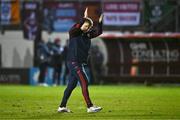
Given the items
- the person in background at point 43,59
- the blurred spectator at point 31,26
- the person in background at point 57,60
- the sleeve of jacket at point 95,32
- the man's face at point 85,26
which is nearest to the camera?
the man's face at point 85,26

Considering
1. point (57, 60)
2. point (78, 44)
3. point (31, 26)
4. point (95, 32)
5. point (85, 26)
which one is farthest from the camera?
point (31, 26)

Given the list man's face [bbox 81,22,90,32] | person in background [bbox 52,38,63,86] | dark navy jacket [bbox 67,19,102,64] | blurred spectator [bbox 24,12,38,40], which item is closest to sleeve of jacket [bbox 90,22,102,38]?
dark navy jacket [bbox 67,19,102,64]

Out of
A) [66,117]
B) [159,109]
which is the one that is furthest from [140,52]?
[66,117]

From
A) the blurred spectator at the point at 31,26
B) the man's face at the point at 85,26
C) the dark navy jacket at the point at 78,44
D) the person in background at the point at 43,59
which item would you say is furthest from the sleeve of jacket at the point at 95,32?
the blurred spectator at the point at 31,26

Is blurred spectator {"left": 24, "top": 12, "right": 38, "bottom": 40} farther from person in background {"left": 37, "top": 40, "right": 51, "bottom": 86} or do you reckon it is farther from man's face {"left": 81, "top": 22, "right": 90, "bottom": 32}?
man's face {"left": 81, "top": 22, "right": 90, "bottom": 32}

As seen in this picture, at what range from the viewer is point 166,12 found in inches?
1427

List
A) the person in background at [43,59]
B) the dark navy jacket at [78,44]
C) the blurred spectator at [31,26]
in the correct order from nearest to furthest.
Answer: the dark navy jacket at [78,44], the person in background at [43,59], the blurred spectator at [31,26]

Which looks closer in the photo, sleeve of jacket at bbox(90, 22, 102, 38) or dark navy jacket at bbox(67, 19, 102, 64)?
dark navy jacket at bbox(67, 19, 102, 64)

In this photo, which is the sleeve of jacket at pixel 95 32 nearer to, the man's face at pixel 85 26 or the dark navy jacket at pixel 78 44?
the dark navy jacket at pixel 78 44

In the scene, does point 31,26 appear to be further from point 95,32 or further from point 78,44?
point 78,44

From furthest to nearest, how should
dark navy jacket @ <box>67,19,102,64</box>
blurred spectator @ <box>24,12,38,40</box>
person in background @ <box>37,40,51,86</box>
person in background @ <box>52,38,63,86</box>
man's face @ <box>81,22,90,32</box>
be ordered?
1. blurred spectator @ <box>24,12,38,40</box>
2. person in background @ <box>37,40,51,86</box>
3. person in background @ <box>52,38,63,86</box>
4. dark navy jacket @ <box>67,19,102,64</box>
5. man's face @ <box>81,22,90,32</box>

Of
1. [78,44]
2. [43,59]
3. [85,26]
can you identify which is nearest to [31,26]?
[43,59]

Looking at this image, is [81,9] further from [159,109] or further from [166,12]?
[159,109]

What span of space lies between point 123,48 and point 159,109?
19.2 m
